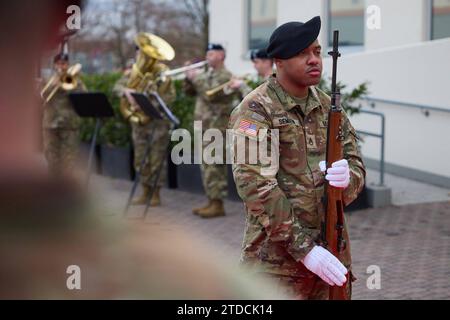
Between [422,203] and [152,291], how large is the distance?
892 centimetres

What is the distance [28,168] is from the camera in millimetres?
1029

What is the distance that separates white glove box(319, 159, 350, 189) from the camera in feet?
10.6

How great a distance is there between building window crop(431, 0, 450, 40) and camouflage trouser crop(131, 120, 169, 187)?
391cm

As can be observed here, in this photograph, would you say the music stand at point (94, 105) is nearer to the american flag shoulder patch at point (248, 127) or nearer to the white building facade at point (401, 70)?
the white building facade at point (401, 70)

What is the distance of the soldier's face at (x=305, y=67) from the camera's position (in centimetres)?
343

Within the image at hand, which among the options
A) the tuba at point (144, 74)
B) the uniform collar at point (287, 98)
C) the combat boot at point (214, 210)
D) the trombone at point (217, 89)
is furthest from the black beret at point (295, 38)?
the combat boot at point (214, 210)

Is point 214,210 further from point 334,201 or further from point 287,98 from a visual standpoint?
point 334,201

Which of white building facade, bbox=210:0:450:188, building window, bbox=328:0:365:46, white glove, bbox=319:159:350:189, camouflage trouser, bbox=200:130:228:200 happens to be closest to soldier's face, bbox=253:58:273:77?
camouflage trouser, bbox=200:130:228:200

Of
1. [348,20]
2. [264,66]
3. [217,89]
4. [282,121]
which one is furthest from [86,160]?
[348,20]

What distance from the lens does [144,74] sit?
9.98 meters

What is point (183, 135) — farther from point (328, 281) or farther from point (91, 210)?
point (91, 210)

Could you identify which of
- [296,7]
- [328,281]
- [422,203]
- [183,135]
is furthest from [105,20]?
[296,7]

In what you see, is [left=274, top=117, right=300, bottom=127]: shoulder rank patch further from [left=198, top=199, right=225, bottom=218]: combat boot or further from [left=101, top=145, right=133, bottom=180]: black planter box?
[left=101, top=145, right=133, bottom=180]: black planter box

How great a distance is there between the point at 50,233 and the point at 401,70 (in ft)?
Answer: 35.0
